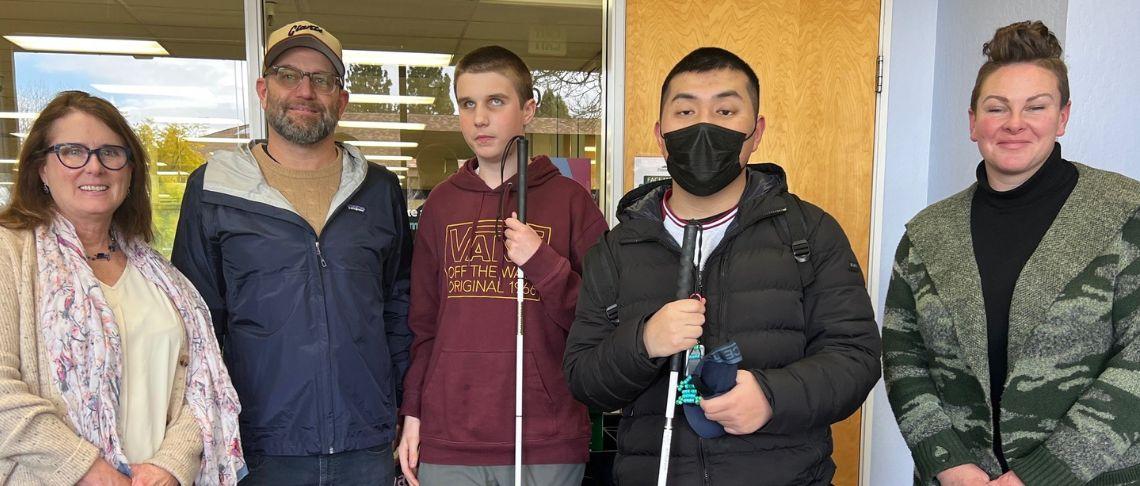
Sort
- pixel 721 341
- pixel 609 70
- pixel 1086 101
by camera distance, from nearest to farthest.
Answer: pixel 721 341 < pixel 1086 101 < pixel 609 70

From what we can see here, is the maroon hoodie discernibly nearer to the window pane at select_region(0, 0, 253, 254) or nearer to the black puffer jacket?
the black puffer jacket

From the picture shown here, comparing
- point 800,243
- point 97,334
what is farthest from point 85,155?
point 800,243

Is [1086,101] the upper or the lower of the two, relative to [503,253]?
upper

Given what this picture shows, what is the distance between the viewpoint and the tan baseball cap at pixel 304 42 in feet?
7.03

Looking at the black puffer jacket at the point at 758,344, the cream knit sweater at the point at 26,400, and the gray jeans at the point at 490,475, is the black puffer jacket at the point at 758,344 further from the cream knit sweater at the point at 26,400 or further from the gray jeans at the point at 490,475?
the cream knit sweater at the point at 26,400

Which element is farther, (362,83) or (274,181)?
(362,83)

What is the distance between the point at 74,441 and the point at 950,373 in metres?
2.08

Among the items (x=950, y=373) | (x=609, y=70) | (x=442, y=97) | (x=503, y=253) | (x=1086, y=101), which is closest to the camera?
(x=950, y=373)

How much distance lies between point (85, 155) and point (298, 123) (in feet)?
1.81

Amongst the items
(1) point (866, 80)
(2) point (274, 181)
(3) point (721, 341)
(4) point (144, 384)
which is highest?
(1) point (866, 80)

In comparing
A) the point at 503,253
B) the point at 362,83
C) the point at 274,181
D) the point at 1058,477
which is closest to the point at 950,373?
the point at 1058,477

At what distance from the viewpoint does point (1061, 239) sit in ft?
5.30

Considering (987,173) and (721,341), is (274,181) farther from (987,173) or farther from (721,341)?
(987,173)

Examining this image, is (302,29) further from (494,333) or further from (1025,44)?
(1025,44)
